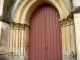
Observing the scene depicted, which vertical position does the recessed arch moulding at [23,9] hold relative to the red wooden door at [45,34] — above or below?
above

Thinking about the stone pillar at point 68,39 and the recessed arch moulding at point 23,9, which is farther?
the recessed arch moulding at point 23,9

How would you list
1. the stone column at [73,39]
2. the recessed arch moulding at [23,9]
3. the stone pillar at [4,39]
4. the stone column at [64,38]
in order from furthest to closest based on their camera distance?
the recessed arch moulding at [23,9] → the stone pillar at [4,39] → the stone column at [64,38] → the stone column at [73,39]

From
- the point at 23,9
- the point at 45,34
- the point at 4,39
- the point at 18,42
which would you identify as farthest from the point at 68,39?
the point at 4,39

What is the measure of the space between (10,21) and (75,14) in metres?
2.08

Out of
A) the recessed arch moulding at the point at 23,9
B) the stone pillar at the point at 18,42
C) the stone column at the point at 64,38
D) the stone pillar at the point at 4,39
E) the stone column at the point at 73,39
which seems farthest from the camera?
the recessed arch moulding at the point at 23,9

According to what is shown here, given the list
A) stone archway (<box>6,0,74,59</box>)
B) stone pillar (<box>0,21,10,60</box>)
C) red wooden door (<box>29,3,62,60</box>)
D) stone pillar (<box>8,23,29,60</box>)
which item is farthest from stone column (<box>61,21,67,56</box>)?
stone pillar (<box>0,21,10,60</box>)

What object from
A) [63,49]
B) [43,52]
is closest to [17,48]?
[43,52]

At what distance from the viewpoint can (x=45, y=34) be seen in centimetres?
480

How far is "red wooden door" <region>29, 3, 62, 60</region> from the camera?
4.62m

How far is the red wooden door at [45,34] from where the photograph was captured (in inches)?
182

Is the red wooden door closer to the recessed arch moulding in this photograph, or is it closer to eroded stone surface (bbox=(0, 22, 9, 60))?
the recessed arch moulding

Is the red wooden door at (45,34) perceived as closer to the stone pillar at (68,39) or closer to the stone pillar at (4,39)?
the stone pillar at (68,39)

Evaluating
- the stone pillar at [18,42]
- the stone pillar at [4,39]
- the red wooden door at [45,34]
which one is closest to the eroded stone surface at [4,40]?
the stone pillar at [4,39]

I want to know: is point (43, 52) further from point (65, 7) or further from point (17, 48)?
point (65, 7)
